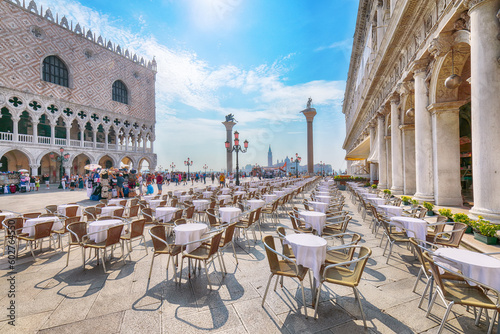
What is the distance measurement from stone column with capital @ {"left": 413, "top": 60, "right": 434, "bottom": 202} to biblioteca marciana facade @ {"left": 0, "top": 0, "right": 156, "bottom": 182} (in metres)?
31.8

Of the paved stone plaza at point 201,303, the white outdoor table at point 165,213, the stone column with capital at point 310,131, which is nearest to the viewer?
the paved stone plaza at point 201,303

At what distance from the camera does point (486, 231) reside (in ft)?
13.4

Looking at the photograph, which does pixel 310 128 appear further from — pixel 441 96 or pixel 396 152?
pixel 441 96

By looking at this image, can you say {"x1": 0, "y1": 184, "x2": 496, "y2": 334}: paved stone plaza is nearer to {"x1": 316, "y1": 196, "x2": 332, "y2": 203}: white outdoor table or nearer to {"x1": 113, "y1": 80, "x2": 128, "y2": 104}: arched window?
{"x1": 316, "y1": 196, "x2": 332, "y2": 203}: white outdoor table

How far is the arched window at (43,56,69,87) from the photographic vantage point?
86.6ft

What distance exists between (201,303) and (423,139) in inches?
328

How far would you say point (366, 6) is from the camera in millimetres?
17234

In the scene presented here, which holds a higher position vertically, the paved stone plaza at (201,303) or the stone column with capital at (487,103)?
the stone column with capital at (487,103)

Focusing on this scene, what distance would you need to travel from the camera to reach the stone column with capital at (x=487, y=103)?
437 centimetres

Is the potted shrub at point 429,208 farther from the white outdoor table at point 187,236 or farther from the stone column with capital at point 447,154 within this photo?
the white outdoor table at point 187,236

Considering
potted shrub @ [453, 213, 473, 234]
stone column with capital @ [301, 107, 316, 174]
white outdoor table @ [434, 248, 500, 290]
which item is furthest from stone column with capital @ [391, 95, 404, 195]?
stone column with capital @ [301, 107, 316, 174]

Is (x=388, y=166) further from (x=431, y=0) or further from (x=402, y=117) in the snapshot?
(x=431, y=0)

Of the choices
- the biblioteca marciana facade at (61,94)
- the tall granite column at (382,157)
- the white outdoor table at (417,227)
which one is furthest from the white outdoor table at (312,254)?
the biblioteca marciana facade at (61,94)

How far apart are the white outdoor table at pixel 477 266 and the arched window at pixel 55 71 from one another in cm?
3699
